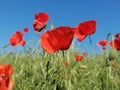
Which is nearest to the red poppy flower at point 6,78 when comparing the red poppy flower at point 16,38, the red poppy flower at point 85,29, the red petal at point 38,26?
the red poppy flower at point 85,29

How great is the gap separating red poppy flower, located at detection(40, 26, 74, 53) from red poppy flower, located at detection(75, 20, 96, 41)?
1.53ft

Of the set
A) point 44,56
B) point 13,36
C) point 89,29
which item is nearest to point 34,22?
point 44,56

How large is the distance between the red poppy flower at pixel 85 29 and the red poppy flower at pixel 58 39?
47 centimetres

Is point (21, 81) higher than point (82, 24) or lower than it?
lower

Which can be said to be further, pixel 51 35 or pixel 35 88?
pixel 35 88

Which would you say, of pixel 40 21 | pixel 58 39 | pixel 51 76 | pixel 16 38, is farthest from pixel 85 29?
pixel 16 38

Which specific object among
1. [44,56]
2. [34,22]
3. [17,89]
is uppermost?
[34,22]

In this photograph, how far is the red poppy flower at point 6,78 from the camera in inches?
48.0

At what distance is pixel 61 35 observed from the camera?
141 cm

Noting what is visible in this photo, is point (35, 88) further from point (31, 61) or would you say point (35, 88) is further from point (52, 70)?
point (31, 61)

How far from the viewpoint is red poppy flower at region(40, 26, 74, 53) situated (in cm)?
141

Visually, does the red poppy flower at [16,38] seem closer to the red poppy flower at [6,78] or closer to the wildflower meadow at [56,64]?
the wildflower meadow at [56,64]

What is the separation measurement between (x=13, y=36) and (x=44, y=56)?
59.9 inches

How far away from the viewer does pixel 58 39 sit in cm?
143
